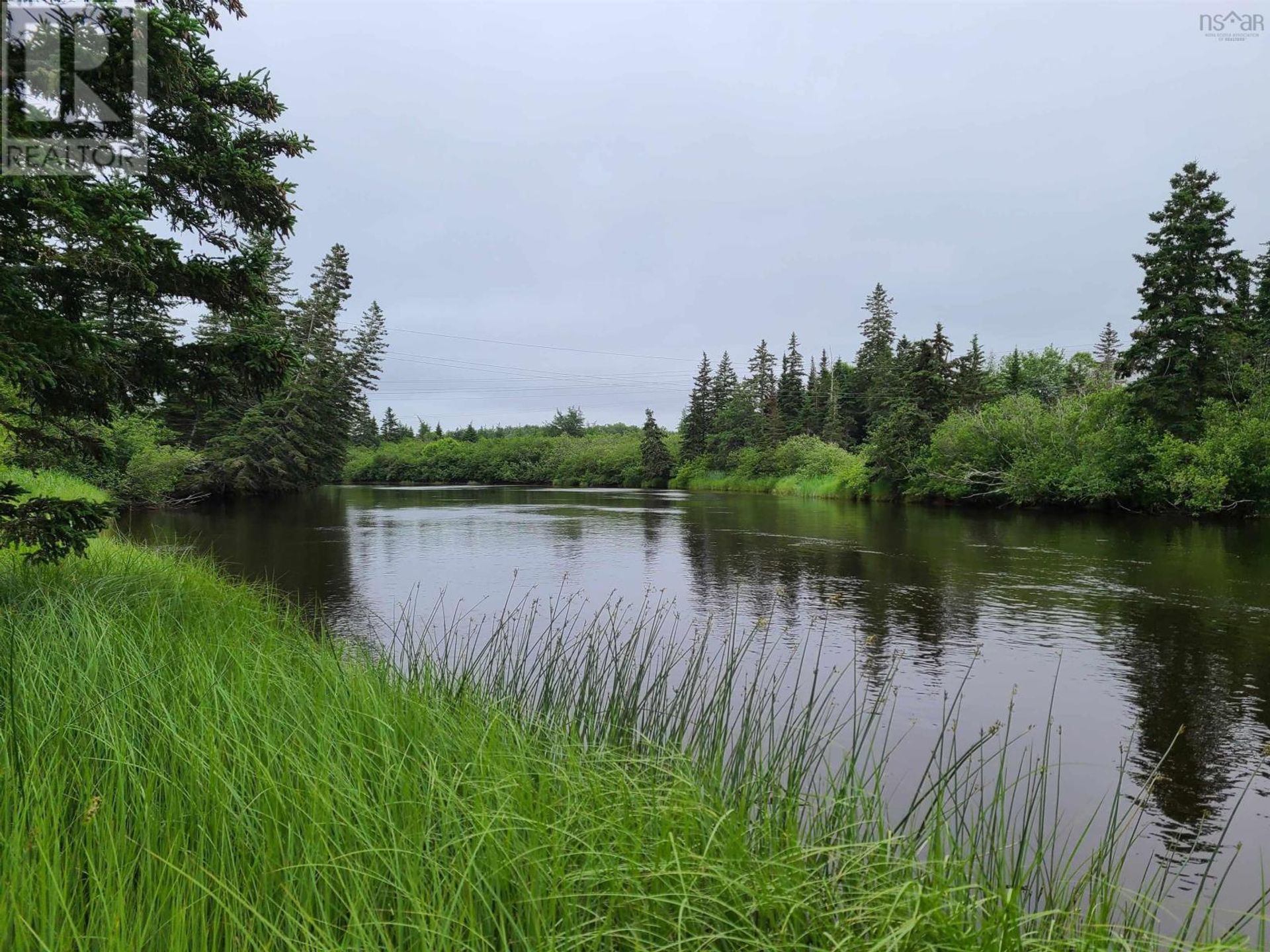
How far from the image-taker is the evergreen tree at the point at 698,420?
2953 inches

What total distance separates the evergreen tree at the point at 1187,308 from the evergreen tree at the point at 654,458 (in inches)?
1966

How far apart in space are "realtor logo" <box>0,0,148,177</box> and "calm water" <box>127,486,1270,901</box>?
7.29 m

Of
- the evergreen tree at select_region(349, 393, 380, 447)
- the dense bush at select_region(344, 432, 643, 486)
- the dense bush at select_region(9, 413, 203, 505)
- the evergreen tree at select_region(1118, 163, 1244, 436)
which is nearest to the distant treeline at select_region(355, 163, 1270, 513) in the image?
the evergreen tree at select_region(1118, 163, 1244, 436)

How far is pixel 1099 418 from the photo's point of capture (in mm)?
31484

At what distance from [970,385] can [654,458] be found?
117 ft

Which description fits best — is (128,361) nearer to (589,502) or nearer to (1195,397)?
(1195,397)

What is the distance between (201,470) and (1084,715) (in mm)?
42095

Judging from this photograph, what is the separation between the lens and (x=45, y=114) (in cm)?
508

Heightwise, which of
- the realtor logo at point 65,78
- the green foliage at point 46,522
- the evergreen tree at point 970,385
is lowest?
the green foliage at point 46,522

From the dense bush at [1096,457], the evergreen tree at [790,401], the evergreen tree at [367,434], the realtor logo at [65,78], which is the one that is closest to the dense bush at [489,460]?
the evergreen tree at [367,434]

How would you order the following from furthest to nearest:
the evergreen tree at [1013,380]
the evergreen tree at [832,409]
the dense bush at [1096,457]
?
the evergreen tree at [832,409] < the evergreen tree at [1013,380] < the dense bush at [1096,457]

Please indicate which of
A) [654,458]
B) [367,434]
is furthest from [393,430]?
[654,458]

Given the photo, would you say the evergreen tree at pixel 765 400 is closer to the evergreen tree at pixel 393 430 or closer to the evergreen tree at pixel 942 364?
the evergreen tree at pixel 942 364

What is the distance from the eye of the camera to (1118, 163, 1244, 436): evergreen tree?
1043 inches
